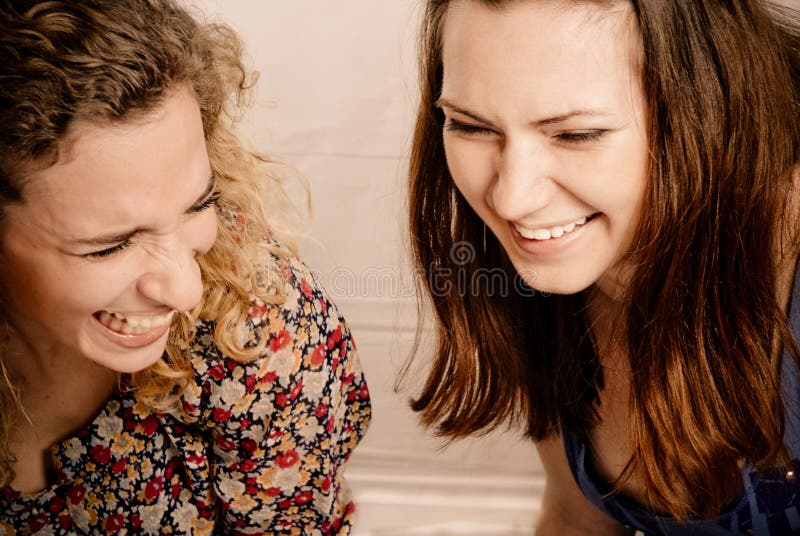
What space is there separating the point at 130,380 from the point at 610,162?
66 centimetres

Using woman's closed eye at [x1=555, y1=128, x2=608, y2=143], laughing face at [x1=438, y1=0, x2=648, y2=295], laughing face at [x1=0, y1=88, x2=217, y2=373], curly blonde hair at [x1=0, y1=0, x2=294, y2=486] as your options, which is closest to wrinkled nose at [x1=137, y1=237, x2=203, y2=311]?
laughing face at [x1=0, y1=88, x2=217, y2=373]

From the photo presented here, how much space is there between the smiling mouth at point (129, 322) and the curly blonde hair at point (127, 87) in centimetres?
10

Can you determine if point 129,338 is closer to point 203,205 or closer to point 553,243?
point 203,205

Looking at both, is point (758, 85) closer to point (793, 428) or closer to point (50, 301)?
point (793, 428)

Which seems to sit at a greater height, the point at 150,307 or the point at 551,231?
the point at 551,231

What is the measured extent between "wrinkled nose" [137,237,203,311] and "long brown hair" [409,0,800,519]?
296 millimetres

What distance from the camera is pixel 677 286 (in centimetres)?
97

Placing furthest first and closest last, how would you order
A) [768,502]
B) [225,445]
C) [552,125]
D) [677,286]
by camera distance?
[225,445], [768,502], [677,286], [552,125]

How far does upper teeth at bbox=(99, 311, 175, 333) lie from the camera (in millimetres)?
1019

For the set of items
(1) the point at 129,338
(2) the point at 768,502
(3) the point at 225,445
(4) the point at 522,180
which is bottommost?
(3) the point at 225,445

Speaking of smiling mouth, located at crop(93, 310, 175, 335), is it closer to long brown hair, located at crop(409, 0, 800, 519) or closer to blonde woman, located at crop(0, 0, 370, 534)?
blonde woman, located at crop(0, 0, 370, 534)

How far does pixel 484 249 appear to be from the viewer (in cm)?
116

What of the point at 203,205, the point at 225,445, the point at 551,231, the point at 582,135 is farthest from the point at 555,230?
the point at 225,445

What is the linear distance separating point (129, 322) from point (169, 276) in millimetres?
95
